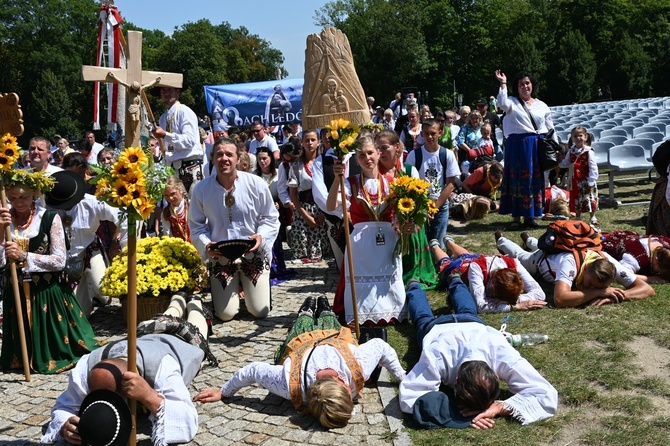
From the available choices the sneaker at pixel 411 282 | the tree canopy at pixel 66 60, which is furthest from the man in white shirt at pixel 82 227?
the tree canopy at pixel 66 60

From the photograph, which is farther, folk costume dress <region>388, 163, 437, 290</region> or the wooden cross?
folk costume dress <region>388, 163, 437, 290</region>

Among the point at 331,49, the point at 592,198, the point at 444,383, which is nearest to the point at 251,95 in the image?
the point at 592,198

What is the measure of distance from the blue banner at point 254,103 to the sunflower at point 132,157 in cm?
1494

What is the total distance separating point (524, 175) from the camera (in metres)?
11.3

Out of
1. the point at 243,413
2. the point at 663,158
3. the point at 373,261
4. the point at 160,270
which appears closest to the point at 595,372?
the point at 373,261

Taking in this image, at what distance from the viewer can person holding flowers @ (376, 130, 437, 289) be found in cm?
743

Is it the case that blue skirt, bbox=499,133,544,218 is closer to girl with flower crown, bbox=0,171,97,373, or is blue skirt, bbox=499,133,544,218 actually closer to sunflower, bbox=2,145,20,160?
girl with flower crown, bbox=0,171,97,373

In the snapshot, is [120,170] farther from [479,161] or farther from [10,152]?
[479,161]

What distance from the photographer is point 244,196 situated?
25.1 ft

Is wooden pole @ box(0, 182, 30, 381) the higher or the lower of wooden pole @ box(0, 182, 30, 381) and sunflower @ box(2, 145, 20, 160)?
the lower

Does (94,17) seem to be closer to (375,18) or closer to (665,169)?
(375,18)

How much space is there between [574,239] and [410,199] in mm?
1981

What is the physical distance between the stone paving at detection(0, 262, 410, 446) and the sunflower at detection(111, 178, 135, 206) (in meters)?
1.72

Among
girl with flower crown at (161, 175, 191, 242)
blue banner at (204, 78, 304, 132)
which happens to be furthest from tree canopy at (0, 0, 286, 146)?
girl with flower crown at (161, 175, 191, 242)
